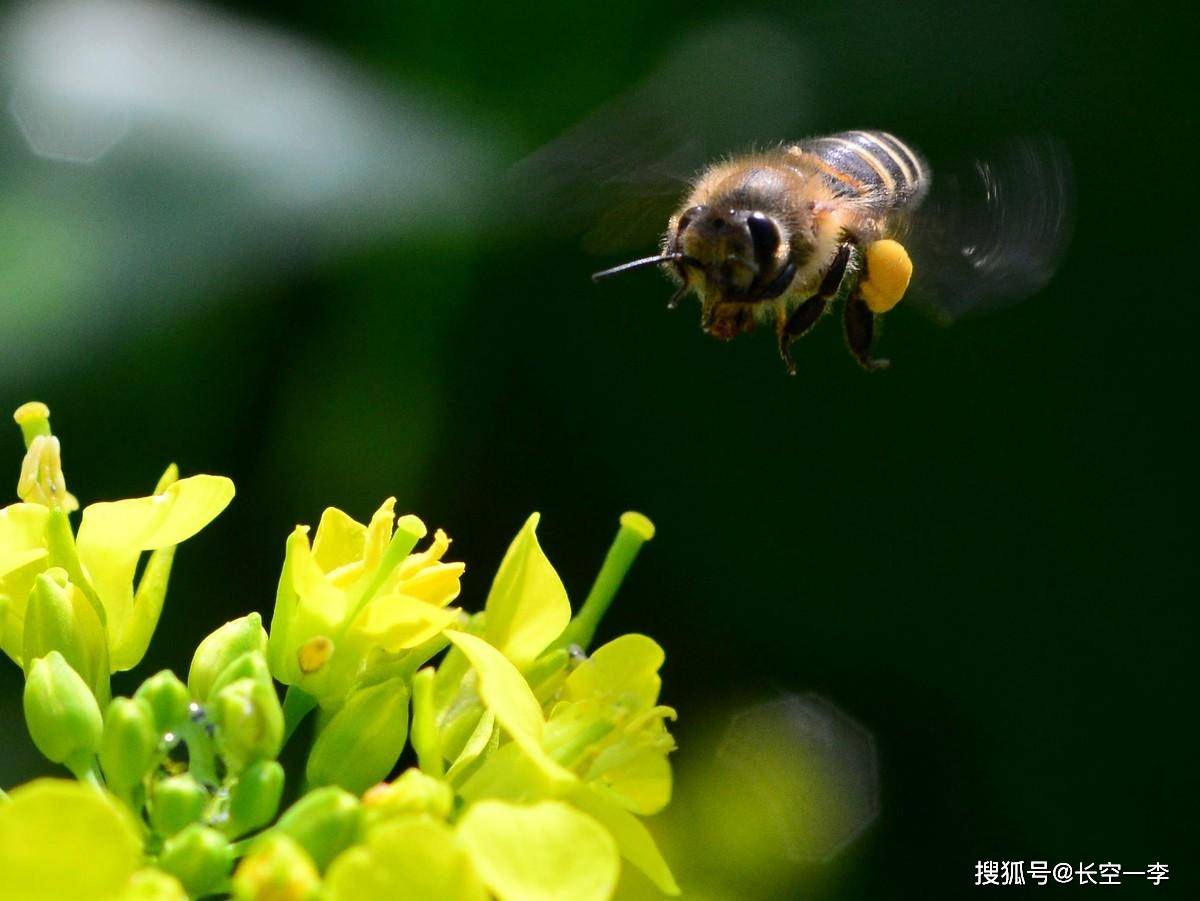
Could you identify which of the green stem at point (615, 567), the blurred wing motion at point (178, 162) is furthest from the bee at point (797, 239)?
the blurred wing motion at point (178, 162)

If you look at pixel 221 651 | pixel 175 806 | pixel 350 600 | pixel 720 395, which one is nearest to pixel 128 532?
pixel 221 651

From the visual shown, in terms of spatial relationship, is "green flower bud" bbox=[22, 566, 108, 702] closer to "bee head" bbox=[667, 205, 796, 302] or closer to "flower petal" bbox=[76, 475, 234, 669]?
"flower petal" bbox=[76, 475, 234, 669]

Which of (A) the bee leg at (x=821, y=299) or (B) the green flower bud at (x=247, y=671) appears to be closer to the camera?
(B) the green flower bud at (x=247, y=671)

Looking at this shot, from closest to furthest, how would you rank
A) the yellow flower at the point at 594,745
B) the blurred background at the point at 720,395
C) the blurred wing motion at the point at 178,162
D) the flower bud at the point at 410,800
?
the flower bud at the point at 410,800 < the yellow flower at the point at 594,745 < the blurred wing motion at the point at 178,162 < the blurred background at the point at 720,395

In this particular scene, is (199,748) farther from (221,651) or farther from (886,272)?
(886,272)

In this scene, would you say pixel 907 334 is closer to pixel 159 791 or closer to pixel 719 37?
pixel 719 37

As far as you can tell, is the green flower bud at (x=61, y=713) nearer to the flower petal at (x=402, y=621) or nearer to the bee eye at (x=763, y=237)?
the flower petal at (x=402, y=621)

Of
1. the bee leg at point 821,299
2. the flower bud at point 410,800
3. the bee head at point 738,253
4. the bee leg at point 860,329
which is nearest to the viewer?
the flower bud at point 410,800

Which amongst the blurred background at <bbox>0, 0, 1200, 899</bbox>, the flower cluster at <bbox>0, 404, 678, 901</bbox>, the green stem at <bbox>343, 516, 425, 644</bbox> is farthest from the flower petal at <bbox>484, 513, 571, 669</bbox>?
the blurred background at <bbox>0, 0, 1200, 899</bbox>
